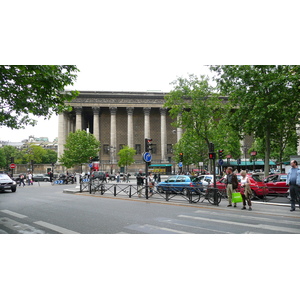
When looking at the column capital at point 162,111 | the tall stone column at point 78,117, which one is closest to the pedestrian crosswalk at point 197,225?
the tall stone column at point 78,117

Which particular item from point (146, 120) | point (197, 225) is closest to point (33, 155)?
point (146, 120)

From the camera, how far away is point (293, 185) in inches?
423

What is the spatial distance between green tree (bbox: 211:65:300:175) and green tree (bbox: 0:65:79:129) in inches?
527

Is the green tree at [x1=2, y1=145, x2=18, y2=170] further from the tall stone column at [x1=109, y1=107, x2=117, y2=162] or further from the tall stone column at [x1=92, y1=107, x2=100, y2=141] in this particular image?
the tall stone column at [x1=109, y1=107, x2=117, y2=162]

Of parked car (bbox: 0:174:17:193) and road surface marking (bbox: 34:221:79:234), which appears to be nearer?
road surface marking (bbox: 34:221:79:234)

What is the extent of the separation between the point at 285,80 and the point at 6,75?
16.4m

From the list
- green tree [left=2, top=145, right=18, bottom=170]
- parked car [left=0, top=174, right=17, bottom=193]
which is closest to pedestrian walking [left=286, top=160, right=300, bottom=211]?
parked car [left=0, top=174, right=17, bottom=193]

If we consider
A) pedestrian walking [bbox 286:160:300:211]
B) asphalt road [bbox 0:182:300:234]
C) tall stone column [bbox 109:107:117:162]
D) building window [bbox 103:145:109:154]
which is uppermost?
tall stone column [bbox 109:107:117:162]

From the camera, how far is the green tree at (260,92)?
18561mm

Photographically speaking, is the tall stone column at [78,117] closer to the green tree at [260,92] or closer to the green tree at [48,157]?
the green tree at [48,157]

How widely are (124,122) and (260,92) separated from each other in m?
50.0

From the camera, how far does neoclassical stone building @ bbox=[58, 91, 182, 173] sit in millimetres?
62406

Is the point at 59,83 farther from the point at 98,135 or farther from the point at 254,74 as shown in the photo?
the point at 98,135

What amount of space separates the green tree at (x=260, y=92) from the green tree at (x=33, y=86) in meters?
13.4
